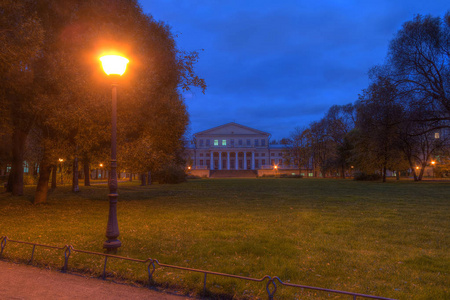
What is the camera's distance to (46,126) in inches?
585

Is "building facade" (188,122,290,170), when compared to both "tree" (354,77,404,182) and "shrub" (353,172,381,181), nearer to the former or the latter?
"shrub" (353,172,381,181)

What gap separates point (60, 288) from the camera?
4957 mm

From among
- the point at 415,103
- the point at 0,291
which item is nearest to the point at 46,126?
the point at 0,291

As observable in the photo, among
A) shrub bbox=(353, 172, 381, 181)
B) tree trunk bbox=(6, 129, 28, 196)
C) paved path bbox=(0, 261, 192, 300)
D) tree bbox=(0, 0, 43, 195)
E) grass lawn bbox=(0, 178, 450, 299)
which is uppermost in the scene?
tree bbox=(0, 0, 43, 195)

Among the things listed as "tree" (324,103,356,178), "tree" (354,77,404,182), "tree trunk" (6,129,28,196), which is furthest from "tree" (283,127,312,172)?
"tree trunk" (6,129,28,196)

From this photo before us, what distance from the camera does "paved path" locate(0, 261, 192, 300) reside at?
4.64 metres

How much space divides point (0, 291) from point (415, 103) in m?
33.2

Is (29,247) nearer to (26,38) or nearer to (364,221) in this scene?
(26,38)

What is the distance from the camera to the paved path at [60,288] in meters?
4.64

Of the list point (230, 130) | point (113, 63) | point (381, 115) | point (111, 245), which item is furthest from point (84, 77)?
point (230, 130)

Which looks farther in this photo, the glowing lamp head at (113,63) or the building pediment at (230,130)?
the building pediment at (230,130)

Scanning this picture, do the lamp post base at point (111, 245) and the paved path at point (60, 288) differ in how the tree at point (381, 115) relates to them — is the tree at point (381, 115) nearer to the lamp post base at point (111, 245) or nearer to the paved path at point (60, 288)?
the lamp post base at point (111, 245)

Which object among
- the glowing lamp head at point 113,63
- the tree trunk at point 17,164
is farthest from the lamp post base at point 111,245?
the tree trunk at point 17,164

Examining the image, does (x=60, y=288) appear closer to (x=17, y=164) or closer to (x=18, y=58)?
(x=18, y=58)
